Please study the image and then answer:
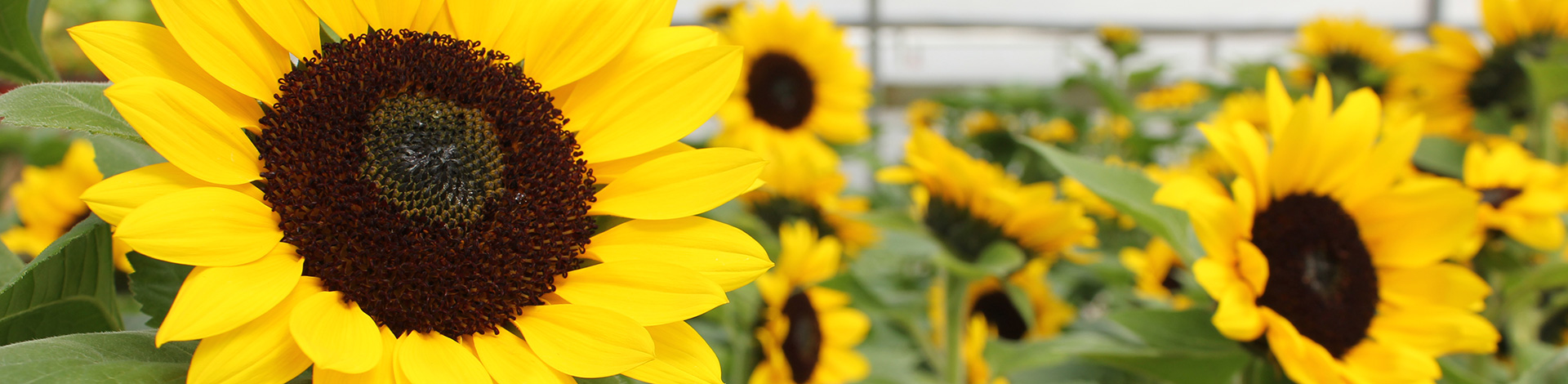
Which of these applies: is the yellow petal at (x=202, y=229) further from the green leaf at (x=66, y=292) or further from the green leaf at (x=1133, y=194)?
the green leaf at (x=1133, y=194)

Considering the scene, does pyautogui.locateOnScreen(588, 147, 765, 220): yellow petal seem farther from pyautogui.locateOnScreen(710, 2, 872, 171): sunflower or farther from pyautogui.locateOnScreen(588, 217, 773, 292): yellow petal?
pyautogui.locateOnScreen(710, 2, 872, 171): sunflower

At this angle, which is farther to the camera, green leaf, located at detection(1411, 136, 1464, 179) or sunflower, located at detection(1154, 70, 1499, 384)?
green leaf, located at detection(1411, 136, 1464, 179)

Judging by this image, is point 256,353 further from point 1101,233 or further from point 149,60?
point 1101,233

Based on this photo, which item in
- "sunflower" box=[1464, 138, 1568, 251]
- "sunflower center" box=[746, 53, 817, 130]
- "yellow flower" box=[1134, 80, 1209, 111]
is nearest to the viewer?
"sunflower" box=[1464, 138, 1568, 251]

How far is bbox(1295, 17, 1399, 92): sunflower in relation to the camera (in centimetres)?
161

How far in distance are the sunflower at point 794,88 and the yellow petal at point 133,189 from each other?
936 millimetres

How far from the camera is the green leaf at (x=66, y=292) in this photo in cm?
22

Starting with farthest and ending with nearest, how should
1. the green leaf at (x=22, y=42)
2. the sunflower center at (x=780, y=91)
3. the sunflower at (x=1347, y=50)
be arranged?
the sunflower at (x=1347, y=50), the sunflower center at (x=780, y=91), the green leaf at (x=22, y=42)

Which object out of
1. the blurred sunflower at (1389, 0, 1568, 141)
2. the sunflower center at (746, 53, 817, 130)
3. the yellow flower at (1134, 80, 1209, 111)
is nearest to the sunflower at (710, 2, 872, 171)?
the sunflower center at (746, 53, 817, 130)

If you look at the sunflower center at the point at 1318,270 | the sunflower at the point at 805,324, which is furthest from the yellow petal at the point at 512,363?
the sunflower at the point at 805,324

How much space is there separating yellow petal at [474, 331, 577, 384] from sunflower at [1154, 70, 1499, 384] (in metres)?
0.33

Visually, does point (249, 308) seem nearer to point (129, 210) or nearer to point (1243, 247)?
point (129, 210)

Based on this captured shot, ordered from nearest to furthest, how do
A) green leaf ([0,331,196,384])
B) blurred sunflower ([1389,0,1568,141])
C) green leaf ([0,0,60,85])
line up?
green leaf ([0,331,196,384]) < green leaf ([0,0,60,85]) < blurred sunflower ([1389,0,1568,141])

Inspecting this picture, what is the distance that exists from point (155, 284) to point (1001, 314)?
1.13 m
